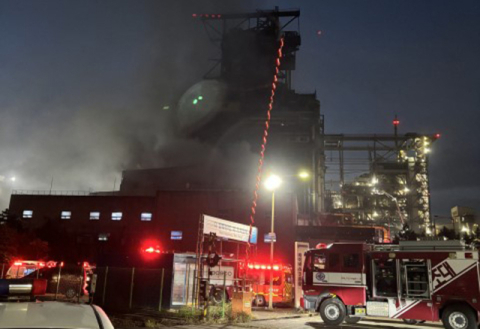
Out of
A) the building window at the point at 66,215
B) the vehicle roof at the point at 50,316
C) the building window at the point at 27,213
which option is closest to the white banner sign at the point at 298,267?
the vehicle roof at the point at 50,316

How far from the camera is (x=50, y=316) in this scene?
115 inches

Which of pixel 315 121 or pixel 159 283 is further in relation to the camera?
pixel 315 121

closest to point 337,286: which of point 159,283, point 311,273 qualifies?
point 311,273

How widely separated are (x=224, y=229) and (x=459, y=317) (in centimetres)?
1056

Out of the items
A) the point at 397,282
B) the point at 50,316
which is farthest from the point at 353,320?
the point at 50,316

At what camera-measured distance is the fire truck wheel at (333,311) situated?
54.2ft

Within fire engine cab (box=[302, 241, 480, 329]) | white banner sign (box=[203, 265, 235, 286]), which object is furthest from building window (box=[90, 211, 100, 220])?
fire engine cab (box=[302, 241, 480, 329])

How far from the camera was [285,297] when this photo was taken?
27266mm

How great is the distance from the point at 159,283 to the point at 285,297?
903 cm

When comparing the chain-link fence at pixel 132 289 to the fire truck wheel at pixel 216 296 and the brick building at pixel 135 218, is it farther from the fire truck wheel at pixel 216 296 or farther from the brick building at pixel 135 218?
the brick building at pixel 135 218

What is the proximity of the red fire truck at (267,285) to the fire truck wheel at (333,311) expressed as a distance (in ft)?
32.7

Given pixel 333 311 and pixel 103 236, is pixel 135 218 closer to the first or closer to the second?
pixel 103 236

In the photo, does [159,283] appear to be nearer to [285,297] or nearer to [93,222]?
[285,297]

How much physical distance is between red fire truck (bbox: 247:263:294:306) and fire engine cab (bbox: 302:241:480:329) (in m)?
9.35
